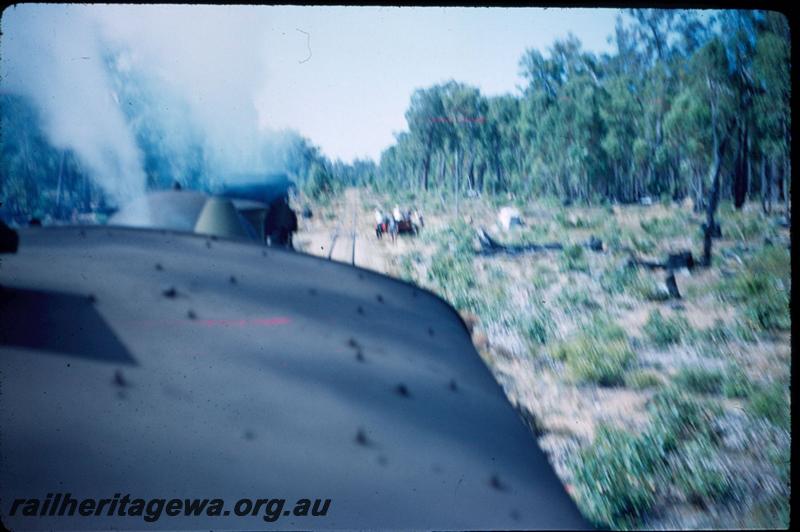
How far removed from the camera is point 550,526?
1.05 metres

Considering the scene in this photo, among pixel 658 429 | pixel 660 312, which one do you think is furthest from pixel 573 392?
pixel 660 312

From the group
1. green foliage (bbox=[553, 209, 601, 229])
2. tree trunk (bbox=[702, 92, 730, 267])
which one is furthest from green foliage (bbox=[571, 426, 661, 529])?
green foliage (bbox=[553, 209, 601, 229])

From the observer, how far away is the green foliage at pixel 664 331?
487 centimetres

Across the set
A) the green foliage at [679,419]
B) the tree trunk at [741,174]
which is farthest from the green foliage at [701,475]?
the tree trunk at [741,174]

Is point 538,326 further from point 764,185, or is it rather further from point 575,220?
point 575,220

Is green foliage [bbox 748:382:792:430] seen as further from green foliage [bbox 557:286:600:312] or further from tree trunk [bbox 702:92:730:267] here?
tree trunk [bbox 702:92:730:267]

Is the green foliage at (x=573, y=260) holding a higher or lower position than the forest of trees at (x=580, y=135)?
lower

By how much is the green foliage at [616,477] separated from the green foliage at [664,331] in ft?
5.71

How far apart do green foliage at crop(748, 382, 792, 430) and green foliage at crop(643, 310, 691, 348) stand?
4.38ft

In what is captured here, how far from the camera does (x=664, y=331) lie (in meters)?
4.89

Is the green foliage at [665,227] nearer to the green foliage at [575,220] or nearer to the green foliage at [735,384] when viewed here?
the green foliage at [575,220]

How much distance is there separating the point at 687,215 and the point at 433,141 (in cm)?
431

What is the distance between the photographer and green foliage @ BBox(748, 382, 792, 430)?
101 inches

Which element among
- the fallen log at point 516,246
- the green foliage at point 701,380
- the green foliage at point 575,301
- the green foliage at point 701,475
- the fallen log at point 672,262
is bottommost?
the green foliage at point 701,475
